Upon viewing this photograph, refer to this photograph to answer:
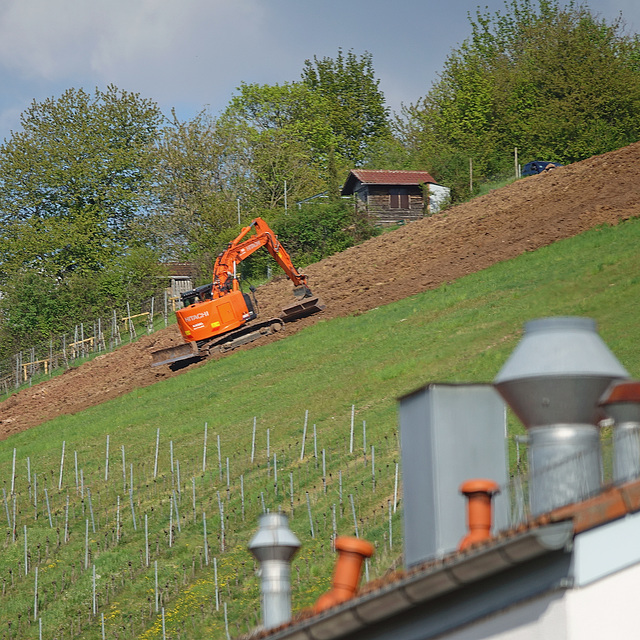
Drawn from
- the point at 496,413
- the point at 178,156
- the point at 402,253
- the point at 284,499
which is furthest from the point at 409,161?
the point at 496,413

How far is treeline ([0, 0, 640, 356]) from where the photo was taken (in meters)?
71.7

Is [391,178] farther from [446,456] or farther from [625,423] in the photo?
[625,423]

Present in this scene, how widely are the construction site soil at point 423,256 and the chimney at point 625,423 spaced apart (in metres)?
34.6

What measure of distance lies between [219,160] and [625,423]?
76317 millimetres

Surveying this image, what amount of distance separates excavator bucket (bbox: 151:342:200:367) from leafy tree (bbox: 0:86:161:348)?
35648 mm

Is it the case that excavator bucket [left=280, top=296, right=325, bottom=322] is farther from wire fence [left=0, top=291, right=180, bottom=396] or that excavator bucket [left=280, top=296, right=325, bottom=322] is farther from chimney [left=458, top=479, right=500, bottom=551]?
chimney [left=458, top=479, right=500, bottom=551]

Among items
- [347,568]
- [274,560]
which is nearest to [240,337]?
[274,560]

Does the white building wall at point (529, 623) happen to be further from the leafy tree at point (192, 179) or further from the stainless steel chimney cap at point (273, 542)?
the leafy tree at point (192, 179)

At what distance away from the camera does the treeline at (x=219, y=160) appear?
71.7m

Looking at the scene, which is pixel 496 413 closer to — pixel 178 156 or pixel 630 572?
pixel 630 572

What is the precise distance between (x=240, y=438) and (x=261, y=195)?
54507 mm

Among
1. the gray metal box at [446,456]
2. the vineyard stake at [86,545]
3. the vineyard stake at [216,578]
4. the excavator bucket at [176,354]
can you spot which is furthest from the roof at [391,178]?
the gray metal box at [446,456]

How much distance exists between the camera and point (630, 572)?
6.04 meters

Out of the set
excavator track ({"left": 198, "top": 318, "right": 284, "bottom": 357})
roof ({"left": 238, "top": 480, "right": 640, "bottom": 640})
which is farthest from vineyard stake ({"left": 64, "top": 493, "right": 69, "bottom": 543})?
roof ({"left": 238, "top": 480, "right": 640, "bottom": 640})
